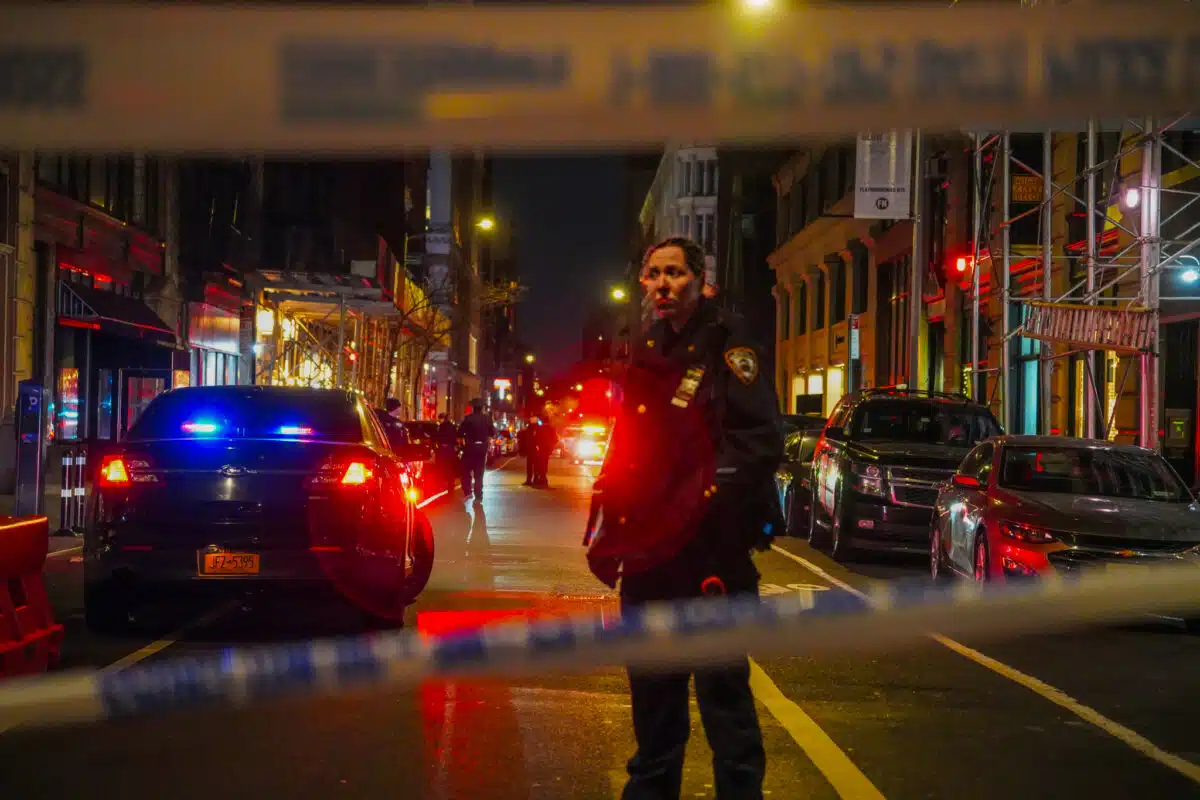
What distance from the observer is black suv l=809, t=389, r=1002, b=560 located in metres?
16.9

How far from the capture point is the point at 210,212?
36969mm

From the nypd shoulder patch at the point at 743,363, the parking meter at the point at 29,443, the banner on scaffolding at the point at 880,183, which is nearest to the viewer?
the nypd shoulder patch at the point at 743,363

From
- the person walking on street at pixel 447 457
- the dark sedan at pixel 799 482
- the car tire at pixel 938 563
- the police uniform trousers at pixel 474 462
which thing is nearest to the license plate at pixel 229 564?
the car tire at pixel 938 563

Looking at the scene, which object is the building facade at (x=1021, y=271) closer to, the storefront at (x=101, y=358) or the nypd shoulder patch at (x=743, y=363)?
the storefront at (x=101, y=358)

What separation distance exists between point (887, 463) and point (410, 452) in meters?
6.58

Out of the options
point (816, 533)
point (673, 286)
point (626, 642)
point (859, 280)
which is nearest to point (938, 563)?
point (816, 533)

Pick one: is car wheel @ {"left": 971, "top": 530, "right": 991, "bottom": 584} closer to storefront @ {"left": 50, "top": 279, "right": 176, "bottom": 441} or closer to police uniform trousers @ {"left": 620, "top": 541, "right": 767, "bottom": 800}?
police uniform trousers @ {"left": 620, "top": 541, "right": 767, "bottom": 800}

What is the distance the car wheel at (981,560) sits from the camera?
1291 centimetres

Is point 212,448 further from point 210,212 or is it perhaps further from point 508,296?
point 508,296

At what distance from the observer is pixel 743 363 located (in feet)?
17.4

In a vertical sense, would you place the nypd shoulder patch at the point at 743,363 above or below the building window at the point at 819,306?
below

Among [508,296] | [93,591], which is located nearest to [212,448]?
[93,591]

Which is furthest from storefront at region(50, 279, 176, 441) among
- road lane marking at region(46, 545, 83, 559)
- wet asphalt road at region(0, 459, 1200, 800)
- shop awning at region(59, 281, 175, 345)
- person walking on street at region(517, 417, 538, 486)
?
wet asphalt road at region(0, 459, 1200, 800)

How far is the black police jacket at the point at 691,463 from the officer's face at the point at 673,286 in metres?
0.12
